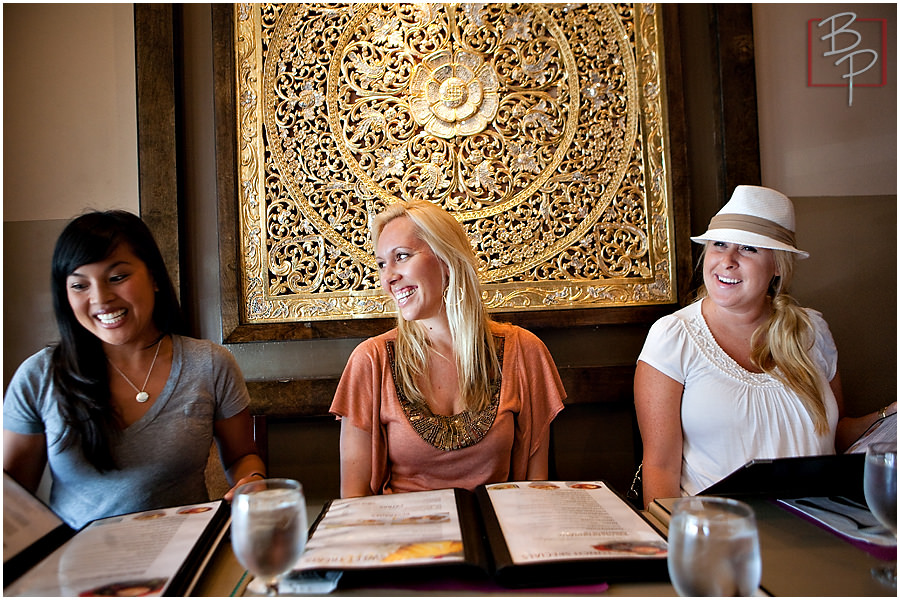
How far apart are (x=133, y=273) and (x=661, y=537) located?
127 centimetres

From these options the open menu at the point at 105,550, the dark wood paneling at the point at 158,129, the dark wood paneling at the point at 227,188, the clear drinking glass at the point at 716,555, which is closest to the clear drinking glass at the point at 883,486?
the clear drinking glass at the point at 716,555

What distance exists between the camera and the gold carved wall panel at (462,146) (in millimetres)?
A: 2123

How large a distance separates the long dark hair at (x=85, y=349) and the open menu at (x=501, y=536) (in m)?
0.64

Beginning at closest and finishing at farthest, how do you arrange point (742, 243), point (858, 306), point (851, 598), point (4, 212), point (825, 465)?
1. point (851, 598)
2. point (825, 465)
3. point (742, 243)
4. point (4, 212)
5. point (858, 306)

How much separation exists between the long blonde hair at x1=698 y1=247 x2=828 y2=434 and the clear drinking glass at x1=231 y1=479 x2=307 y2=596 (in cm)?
136

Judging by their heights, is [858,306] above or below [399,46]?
below

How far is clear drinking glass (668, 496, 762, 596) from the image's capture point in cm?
68

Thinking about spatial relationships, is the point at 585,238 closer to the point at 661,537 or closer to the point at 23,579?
the point at 661,537

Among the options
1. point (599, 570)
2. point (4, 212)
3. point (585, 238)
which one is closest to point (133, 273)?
point (4, 212)

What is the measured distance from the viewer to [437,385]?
1.61 meters

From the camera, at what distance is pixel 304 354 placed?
7.11ft

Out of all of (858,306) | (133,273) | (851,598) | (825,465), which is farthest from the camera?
(858,306)

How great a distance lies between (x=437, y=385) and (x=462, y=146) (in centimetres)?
96

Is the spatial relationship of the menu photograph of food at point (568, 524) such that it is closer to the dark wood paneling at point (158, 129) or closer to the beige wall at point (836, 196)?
the dark wood paneling at point (158, 129)
